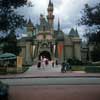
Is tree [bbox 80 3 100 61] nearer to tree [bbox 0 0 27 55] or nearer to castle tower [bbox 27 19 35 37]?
tree [bbox 0 0 27 55]

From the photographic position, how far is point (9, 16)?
1705 centimetres

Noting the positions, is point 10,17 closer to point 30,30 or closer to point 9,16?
point 9,16

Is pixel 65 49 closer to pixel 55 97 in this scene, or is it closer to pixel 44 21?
pixel 44 21

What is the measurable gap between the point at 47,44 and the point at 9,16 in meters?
107

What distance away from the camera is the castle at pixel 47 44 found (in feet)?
399

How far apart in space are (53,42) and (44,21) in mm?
10459

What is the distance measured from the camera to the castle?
122 metres

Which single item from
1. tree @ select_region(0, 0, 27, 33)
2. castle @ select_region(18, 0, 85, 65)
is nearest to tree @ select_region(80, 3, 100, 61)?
tree @ select_region(0, 0, 27, 33)

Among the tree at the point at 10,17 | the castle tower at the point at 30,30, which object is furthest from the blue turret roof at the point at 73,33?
the tree at the point at 10,17

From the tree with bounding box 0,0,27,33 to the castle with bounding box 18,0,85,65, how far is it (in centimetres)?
10108

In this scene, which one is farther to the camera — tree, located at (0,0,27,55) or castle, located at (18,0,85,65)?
castle, located at (18,0,85,65)

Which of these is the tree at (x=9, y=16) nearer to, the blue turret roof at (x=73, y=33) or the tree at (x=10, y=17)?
the tree at (x=10, y=17)

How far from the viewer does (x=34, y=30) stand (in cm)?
13238

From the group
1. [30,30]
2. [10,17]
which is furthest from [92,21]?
[30,30]
